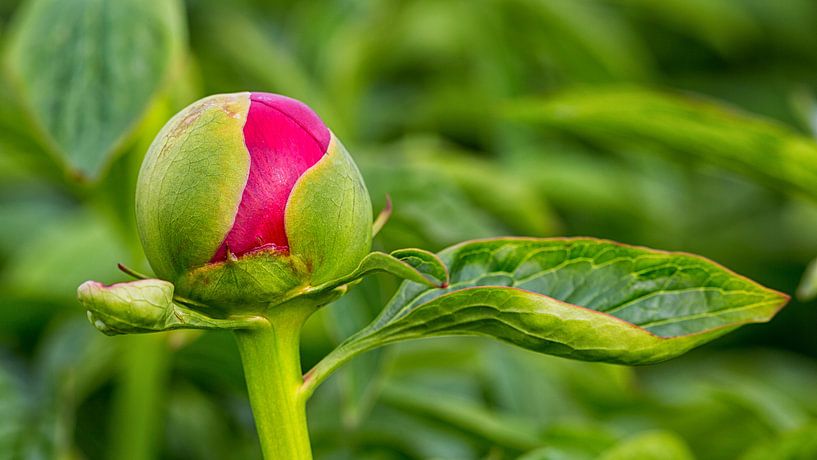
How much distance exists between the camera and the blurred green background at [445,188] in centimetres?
65

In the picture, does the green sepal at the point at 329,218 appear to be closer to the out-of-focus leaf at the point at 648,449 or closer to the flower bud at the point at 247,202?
the flower bud at the point at 247,202

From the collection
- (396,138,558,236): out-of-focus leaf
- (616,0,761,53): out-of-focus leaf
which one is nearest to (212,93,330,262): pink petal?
(396,138,558,236): out-of-focus leaf

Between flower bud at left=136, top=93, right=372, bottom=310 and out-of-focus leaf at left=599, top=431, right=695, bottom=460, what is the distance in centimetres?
24

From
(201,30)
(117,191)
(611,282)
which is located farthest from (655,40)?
(611,282)

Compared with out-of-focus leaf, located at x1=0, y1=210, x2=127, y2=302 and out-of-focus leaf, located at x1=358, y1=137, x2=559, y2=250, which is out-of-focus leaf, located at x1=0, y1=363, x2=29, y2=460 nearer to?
out-of-focus leaf, located at x1=0, y1=210, x2=127, y2=302

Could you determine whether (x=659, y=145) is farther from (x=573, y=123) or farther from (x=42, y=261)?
(x=42, y=261)

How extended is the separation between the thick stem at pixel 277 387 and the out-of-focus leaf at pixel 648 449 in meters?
0.22

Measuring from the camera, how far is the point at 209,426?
3.29 ft

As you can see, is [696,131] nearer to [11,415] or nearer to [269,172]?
[269,172]

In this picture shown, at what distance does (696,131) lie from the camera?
683mm

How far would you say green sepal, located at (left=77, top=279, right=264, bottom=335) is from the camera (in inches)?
14.2

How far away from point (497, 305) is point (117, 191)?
0.43m

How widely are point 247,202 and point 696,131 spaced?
1.28 ft

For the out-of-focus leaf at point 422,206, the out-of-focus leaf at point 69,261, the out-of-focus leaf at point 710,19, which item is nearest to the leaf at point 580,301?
the out-of-focus leaf at point 422,206
